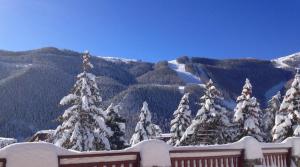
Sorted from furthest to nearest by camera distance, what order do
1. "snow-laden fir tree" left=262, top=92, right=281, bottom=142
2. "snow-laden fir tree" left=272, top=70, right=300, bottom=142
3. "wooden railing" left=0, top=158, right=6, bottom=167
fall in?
1. "snow-laden fir tree" left=262, top=92, right=281, bottom=142
2. "snow-laden fir tree" left=272, top=70, right=300, bottom=142
3. "wooden railing" left=0, top=158, right=6, bottom=167

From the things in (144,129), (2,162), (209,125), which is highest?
(2,162)

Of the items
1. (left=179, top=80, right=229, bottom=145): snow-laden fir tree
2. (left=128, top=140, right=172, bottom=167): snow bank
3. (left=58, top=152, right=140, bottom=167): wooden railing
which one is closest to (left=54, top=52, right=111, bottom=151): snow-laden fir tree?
(left=179, top=80, right=229, bottom=145): snow-laden fir tree

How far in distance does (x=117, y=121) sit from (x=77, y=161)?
2933cm

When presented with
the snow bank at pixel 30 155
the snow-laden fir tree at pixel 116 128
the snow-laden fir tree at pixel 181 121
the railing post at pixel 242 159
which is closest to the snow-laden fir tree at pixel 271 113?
the snow-laden fir tree at pixel 181 121

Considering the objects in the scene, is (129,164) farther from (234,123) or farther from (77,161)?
(234,123)

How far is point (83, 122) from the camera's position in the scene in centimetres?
2666

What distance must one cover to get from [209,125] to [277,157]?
80.2 ft

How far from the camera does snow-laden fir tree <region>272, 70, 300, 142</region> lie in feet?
101

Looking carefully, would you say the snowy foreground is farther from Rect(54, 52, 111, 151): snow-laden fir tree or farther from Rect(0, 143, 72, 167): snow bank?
Rect(54, 52, 111, 151): snow-laden fir tree

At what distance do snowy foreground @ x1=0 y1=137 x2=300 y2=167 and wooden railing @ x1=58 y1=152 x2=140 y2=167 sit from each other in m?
0.07

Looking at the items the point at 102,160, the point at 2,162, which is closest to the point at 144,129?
the point at 102,160

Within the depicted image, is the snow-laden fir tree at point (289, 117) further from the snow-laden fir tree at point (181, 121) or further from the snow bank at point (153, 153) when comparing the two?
the snow bank at point (153, 153)

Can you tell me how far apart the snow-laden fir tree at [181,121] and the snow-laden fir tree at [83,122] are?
43.9ft

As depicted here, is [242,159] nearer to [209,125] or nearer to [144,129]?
[209,125]
